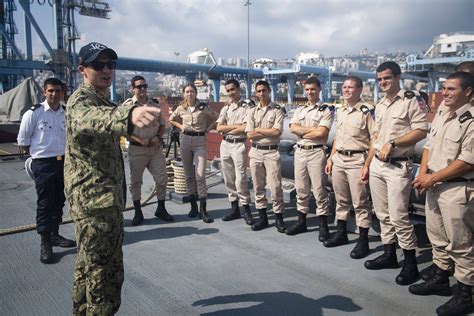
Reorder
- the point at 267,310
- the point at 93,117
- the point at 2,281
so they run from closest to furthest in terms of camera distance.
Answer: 1. the point at 93,117
2. the point at 267,310
3. the point at 2,281

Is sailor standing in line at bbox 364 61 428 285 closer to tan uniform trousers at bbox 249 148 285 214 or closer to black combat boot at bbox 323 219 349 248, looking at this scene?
black combat boot at bbox 323 219 349 248

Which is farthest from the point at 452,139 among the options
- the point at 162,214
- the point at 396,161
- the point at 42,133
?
the point at 42,133

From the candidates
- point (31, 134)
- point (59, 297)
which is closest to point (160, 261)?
point (59, 297)

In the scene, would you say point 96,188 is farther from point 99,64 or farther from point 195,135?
point 195,135

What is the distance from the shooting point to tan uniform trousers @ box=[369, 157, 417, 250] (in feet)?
10.1

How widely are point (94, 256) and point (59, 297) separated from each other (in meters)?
1.16

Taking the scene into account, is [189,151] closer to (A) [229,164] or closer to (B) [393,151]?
(A) [229,164]

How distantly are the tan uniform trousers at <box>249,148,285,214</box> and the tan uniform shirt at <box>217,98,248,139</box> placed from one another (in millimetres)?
411

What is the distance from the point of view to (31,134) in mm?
3689

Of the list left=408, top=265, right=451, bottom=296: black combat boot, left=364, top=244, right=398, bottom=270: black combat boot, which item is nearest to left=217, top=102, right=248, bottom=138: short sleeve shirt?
left=364, top=244, right=398, bottom=270: black combat boot

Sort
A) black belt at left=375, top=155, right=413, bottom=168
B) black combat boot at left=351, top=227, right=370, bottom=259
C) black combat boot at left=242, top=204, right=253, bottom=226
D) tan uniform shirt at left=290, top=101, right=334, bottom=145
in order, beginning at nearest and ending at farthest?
1. black belt at left=375, top=155, right=413, bottom=168
2. black combat boot at left=351, top=227, right=370, bottom=259
3. tan uniform shirt at left=290, top=101, right=334, bottom=145
4. black combat boot at left=242, top=204, right=253, bottom=226

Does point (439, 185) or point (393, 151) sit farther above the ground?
point (393, 151)

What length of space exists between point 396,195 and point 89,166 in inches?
96.3

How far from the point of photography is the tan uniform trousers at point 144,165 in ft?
15.4
